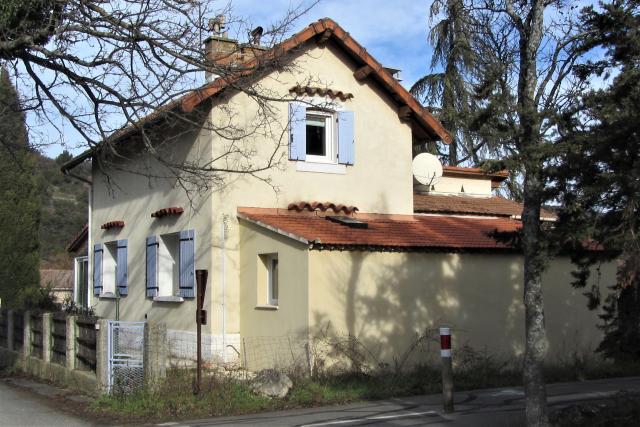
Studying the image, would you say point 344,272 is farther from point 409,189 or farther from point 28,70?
point 28,70

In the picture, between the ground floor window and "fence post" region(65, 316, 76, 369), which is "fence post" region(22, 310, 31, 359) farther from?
the ground floor window

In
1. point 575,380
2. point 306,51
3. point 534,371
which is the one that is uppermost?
point 306,51

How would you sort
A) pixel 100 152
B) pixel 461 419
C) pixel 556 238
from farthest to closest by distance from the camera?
pixel 100 152 → pixel 461 419 → pixel 556 238

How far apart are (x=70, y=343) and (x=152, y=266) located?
4342 mm

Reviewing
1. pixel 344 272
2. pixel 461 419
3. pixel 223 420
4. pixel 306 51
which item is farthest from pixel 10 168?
pixel 461 419

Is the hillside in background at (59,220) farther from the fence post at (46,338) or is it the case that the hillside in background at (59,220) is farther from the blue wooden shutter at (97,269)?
the fence post at (46,338)

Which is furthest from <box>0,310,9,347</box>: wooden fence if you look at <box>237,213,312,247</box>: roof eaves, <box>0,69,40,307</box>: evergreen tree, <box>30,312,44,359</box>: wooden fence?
<box>0,69,40,307</box>: evergreen tree

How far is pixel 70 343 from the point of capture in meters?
13.4

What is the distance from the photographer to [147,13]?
34.2 ft

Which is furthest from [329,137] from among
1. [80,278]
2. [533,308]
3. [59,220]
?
[59,220]

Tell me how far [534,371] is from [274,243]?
7.13m

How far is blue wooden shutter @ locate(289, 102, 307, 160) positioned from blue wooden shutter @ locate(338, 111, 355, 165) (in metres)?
0.83

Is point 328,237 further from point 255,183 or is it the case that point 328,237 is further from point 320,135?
point 320,135

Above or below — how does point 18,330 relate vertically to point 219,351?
above
